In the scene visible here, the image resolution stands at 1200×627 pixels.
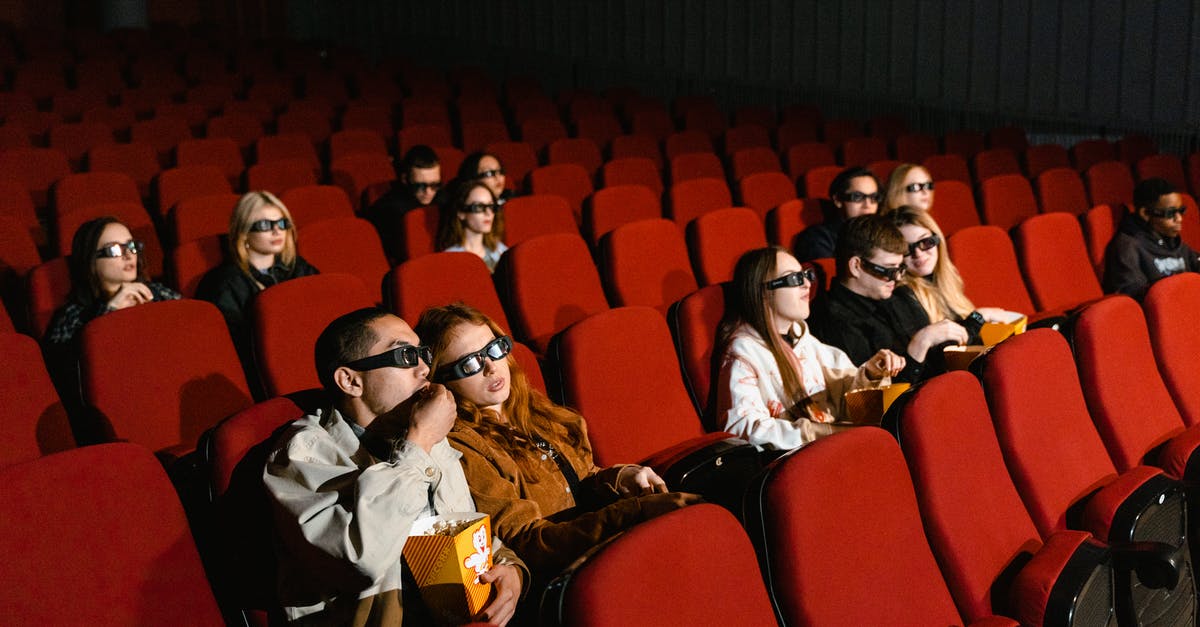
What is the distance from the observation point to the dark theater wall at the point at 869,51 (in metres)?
4.73

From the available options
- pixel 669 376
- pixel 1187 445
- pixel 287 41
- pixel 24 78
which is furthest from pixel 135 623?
pixel 287 41

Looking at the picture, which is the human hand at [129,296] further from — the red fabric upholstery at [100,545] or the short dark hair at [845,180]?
the short dark hair at [845,180]

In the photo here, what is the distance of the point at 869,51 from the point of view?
5.41 m

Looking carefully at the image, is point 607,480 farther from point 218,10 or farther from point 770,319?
point 218,10

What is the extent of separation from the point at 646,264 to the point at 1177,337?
99 centimetres

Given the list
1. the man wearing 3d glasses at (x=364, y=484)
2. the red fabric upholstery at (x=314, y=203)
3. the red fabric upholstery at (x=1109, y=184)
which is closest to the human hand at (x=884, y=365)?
the man wearing 3d glasses at (x=364, y=484)

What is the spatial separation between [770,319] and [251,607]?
932 mm

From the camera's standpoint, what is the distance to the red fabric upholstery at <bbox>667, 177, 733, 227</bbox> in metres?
2.99

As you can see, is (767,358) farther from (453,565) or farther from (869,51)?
(869,51)

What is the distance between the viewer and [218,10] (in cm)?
677

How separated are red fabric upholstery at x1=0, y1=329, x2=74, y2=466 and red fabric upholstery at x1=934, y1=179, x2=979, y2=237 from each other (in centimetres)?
242

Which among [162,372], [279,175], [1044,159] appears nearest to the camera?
[162,372]

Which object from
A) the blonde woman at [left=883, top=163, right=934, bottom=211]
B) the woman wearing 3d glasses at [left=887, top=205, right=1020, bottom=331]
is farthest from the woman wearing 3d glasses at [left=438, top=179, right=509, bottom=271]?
the blonde woman at [left=883, top=163, right=934, bottom=211]

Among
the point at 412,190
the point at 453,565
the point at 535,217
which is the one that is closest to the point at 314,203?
the point at 412,190
